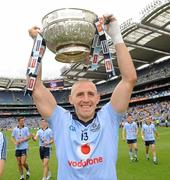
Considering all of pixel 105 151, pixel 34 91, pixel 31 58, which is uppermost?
pixel 31 58

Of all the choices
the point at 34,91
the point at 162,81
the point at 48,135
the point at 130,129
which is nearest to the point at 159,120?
the point at 162,81

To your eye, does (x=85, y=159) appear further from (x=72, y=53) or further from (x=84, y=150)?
(x=72, y=53)

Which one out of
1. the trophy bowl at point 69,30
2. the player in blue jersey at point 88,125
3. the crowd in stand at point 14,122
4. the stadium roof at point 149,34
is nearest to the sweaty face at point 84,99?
the player in blue jersey at point 88,125

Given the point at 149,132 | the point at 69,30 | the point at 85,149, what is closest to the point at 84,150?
the point at 85,149

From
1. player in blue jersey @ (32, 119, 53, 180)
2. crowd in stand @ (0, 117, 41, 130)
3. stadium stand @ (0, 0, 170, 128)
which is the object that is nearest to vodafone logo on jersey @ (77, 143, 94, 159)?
stadium stand @ (0, 0, 170, 128)

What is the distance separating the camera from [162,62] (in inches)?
2269

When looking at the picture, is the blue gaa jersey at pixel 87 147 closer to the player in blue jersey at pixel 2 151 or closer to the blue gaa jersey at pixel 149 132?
the player in blue jersey at pixel 2 151

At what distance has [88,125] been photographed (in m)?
2.89

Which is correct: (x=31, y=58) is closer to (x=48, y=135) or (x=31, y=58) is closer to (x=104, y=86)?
(x=48, y=135)

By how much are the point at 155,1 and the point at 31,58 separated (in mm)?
32676

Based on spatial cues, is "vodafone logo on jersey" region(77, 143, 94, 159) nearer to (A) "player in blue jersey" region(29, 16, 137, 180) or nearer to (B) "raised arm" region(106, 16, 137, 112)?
(A) "player in blue jersey" region(29, 16, 137, 180)

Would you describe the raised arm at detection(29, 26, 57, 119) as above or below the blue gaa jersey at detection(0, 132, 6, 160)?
above

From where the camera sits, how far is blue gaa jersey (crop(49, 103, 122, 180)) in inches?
108

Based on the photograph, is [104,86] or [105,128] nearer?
[105,128]
